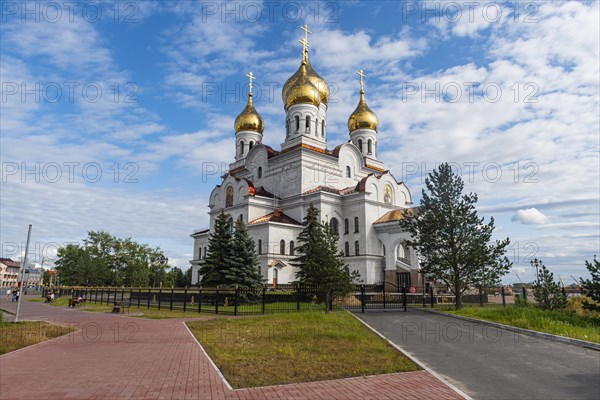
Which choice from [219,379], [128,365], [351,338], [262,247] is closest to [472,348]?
[351,338]

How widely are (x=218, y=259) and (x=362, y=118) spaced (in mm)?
27724

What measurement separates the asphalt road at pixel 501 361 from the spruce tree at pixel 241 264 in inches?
521

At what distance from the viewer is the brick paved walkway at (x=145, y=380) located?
6.18 metres

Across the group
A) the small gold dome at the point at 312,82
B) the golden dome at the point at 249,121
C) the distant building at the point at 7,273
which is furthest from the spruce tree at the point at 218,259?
the distant building at the point at 7,273

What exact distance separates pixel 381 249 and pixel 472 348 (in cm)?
2717

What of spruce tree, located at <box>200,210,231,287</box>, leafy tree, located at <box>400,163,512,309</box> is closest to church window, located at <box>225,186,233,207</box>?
spruce tree, located at <box>200,210,231,287</box>

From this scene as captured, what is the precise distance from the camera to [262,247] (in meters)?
35.9

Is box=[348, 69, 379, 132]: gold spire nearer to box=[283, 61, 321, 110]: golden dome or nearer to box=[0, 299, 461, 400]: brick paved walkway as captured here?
box=[283, 61, 321, 110]: golden dome

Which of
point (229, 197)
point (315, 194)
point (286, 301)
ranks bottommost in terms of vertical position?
point (286, 301)

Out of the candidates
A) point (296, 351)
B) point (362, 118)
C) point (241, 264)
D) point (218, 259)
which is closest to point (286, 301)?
point (241, 264)

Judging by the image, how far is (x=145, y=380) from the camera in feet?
22.9

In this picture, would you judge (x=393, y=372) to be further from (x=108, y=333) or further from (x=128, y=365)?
(x=108, y=333)

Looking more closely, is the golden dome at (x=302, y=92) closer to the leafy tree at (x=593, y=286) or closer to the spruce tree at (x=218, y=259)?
the spruce tree at (x=218, y=259)

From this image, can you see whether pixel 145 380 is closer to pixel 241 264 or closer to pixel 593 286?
pixel 593 286
